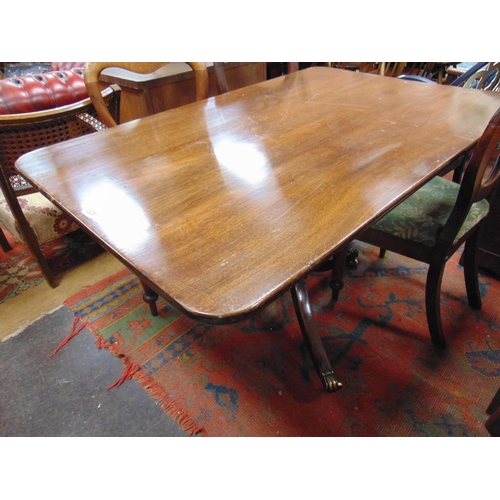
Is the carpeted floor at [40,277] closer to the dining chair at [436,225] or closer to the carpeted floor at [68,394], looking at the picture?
the carpeted floor at [68,394]

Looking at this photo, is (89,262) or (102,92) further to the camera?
(89,262)

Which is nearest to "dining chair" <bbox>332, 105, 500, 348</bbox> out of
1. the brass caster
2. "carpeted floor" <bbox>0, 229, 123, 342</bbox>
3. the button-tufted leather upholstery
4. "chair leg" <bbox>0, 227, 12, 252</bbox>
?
the brass caster

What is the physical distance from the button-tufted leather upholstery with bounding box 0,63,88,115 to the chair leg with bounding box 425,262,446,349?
1.83 meters

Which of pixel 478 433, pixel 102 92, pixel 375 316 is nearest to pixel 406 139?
pixel 375 316

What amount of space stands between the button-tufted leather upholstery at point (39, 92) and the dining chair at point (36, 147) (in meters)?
0.34

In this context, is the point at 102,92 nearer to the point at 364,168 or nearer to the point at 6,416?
the point at 364,168

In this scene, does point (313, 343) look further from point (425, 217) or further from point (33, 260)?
point (33, 260)

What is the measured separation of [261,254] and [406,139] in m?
0.63

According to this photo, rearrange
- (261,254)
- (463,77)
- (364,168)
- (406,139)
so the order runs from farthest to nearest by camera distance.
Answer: (463,77)
(406,139)
(364,168)
(261,254)

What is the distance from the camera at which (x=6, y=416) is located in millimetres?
1146

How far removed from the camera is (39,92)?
1596 mm

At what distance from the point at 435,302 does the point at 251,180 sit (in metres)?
0.87

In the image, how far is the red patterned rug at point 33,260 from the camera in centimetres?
167

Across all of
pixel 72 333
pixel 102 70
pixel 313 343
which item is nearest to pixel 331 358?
pixel 313 343
